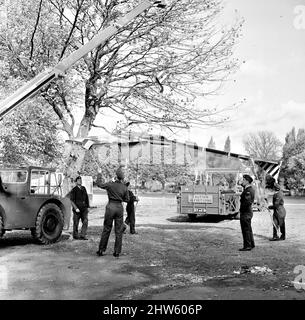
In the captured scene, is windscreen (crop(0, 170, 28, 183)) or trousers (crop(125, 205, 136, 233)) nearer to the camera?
windscreen (crop(0, 170, 28, 183))

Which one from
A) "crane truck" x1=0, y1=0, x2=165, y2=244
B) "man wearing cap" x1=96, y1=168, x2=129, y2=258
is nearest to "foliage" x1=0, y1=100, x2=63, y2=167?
"crane truck" x1=0, y1=0, x2=165, y2=244

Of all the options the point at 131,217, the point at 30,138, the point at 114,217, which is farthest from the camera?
the point at 30,138

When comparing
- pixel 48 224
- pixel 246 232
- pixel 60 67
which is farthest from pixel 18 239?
pixel 246 232

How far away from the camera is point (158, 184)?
237ft

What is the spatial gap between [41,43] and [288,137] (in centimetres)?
6473

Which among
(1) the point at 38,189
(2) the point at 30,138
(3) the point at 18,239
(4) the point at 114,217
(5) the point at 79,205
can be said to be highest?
(2) the point at 30,138

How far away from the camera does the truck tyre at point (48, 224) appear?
35.0 ft

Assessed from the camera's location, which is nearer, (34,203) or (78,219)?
(34,203)

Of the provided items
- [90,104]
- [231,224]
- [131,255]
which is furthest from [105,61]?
[131,255]

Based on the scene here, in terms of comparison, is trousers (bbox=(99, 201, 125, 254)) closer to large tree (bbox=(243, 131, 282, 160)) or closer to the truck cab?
the truck cab

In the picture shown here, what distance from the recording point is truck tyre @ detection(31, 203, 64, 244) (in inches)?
420

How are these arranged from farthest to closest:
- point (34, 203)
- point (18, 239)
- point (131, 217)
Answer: point (131, 217) → point (18, 239) → point (34, 203)

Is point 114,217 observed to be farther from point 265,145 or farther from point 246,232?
point 265,145

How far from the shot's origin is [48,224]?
11.1 m
